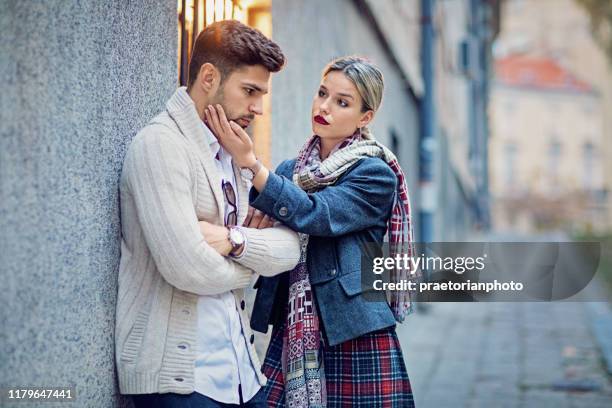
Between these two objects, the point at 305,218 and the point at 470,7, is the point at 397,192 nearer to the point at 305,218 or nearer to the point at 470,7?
the point at 305,218

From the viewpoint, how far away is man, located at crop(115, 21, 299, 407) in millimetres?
2438

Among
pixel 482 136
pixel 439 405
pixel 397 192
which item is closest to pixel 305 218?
pixel 397 192

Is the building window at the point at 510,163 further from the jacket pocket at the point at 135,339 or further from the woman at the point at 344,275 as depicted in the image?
the jacket pocket at the point at 135,339

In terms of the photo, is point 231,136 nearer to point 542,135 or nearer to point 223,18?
point 223,18

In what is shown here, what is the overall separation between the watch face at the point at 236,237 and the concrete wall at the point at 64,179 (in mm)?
399

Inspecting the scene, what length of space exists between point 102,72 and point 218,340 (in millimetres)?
889

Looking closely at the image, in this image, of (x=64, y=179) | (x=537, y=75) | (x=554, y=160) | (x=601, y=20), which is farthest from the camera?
(x=537, y=75)

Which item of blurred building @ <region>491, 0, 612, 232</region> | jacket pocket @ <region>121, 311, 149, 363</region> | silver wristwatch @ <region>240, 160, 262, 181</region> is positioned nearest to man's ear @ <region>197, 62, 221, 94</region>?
silver wristwatch @ <region>240, 160, 262, 181</region>

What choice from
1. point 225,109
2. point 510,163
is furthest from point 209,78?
point 510,163

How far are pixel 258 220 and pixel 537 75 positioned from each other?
69.3 metres

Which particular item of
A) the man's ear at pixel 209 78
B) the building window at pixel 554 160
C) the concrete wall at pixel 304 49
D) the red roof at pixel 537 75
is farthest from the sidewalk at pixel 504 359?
the red roof at pixel 537 75

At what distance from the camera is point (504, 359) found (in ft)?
26.5

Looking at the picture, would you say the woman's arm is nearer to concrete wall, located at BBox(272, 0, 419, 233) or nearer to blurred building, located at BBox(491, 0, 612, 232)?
concrete wall, located at BBox(272, 0, 419, 233)

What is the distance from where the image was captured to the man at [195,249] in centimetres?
244
